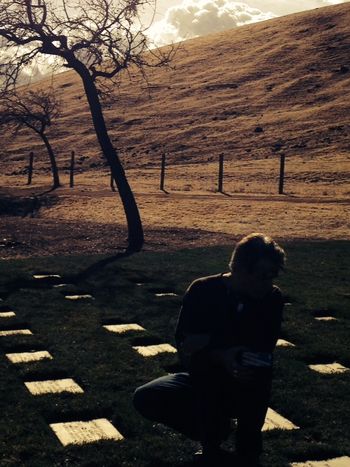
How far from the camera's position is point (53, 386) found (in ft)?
23.8

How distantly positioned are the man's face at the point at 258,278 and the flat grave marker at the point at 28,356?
3.62 metres

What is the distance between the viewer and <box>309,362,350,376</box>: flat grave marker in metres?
7.84

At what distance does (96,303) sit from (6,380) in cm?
367

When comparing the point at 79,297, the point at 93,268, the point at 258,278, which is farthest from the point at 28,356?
the point at 93,268

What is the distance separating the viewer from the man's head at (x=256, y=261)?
4926 mm

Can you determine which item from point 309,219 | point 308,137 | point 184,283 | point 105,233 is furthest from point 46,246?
point 308,137

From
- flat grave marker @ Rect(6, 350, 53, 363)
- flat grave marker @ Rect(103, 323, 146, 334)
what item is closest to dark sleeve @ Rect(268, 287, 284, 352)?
flat grave marker @ Rect(6, 350, 53, 363)

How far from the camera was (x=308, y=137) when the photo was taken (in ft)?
163

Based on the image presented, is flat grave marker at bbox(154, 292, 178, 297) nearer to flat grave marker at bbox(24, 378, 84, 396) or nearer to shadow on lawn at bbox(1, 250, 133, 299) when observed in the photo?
shadow on lawn at bbox(1, 250, 133, 299)

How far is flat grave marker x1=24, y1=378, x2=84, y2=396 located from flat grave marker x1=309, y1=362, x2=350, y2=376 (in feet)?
7.53

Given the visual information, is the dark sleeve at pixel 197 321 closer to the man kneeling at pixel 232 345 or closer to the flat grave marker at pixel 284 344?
the man kneeling at pixel 232 345

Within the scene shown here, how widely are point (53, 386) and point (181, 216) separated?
1880cm

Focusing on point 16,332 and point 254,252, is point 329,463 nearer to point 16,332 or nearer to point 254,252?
point 254,252

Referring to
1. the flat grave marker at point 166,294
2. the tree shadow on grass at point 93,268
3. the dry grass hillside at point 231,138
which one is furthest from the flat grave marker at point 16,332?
the dry grass hillside at point 231,138
